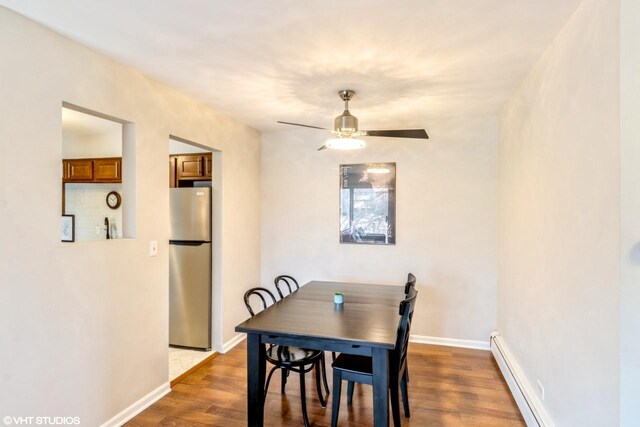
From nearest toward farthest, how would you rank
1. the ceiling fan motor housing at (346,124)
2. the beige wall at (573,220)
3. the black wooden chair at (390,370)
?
1. the beige wall at (573,220)
2. the black wooden chair at (390,370)
3. the ceiling fan motor housing at (346,124)

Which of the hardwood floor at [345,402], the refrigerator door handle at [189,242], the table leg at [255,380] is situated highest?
the refrigerator door handle at [189,242]

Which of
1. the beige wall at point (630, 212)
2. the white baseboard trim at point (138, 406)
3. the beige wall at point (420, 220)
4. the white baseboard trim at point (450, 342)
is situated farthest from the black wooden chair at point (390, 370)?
the white baseboard trim at point (450, 342)

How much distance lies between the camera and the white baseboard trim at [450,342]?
12.4 ft

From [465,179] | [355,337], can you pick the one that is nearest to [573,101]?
[355,337]

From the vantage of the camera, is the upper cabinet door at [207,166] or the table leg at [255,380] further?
the upper cabinet door at [207,166]

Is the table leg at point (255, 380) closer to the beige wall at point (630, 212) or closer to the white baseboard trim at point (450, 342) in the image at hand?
the beige wall at point (630, 212)

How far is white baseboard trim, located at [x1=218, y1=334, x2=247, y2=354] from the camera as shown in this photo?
3664mm

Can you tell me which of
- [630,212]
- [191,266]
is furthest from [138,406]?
[630,212]

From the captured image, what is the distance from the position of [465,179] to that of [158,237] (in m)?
3.09

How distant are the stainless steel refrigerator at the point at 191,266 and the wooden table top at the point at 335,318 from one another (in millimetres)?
1205

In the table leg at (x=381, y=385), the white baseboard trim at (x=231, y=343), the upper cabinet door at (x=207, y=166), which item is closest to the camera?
the table leg at (x=381, y=385)

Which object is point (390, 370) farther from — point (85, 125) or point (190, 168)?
point (85, 125)

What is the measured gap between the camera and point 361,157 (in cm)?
412

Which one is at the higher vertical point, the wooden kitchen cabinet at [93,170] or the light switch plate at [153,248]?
the wooden kitchen cabinet at [93,170]
